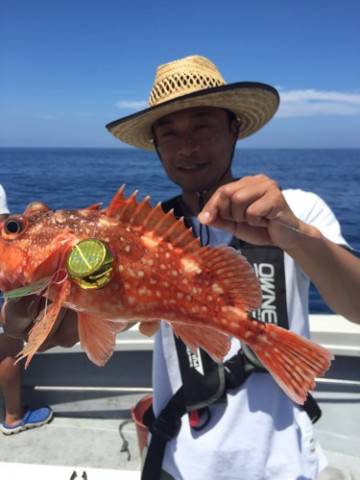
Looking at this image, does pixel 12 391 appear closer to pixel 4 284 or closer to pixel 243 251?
pixel 4 284

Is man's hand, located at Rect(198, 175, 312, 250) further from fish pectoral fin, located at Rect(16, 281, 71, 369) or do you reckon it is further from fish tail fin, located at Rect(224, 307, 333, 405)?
fish pectoral fin, located at Rect(16, 281, 71, 369)

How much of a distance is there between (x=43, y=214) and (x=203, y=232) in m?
1.20

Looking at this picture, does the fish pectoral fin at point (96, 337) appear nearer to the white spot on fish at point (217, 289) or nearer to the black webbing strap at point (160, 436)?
the white spot on fish at point (217, 289)

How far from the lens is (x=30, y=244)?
1983 mm

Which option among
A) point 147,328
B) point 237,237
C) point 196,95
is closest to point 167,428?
point 147,328

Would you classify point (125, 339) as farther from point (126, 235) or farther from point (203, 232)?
point (126, 235)

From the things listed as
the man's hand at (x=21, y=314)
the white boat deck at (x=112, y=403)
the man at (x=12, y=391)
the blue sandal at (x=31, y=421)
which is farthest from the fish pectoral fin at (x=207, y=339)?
the blue sandal at (x=31, y=421)

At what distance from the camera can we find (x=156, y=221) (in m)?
2.01

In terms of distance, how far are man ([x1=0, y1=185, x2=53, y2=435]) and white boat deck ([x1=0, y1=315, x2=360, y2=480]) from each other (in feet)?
0.33

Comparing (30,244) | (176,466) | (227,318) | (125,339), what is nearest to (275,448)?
(176,466)

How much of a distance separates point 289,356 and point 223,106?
5.66 ft

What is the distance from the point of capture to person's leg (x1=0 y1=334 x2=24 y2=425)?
452cm

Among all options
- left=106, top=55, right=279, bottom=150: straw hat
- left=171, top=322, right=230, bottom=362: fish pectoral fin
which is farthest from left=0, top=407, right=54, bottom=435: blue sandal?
left=171, top=322, right=230, bottom=362: fish pectoral fin

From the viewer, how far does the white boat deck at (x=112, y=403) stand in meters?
4.29
